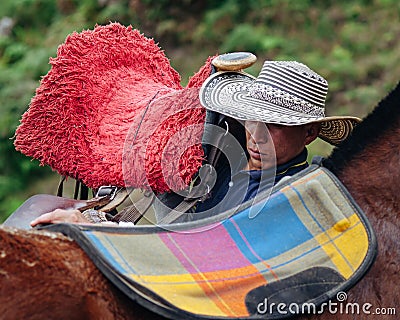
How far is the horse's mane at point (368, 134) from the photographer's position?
1.75m

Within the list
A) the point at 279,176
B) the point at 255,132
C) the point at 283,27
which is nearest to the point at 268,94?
the point at 255,132

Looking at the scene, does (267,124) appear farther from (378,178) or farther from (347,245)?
(347,245)

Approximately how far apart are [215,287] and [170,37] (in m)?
6.71

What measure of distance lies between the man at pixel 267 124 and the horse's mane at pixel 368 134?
10.1 inches

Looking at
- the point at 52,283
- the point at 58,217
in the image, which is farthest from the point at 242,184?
the point at 52,283

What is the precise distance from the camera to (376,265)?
1.68 metres

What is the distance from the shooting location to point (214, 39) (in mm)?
7668

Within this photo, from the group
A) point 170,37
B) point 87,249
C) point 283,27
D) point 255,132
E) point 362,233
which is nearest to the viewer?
point 87,249

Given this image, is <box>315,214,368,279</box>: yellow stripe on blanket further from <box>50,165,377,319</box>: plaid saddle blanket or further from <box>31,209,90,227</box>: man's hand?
<box>31,209,90,227</box>: man's hand

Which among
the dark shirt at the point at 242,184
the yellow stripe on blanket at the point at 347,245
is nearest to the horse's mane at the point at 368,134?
the yellow stripe on blanket at the point at 347,245

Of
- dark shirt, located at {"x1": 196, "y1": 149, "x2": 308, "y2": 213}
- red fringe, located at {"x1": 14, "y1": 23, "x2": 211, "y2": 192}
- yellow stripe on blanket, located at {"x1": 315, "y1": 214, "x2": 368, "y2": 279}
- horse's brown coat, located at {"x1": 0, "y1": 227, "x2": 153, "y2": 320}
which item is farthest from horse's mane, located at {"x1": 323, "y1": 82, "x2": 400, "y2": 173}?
horse's brown coat, located at {"x1": 0, "y1": 227, "x2": 153, "y2": 320}

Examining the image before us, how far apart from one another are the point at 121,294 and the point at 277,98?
2.84 ft

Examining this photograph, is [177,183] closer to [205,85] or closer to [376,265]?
[205,85]

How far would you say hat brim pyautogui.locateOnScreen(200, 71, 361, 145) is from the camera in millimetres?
2002
